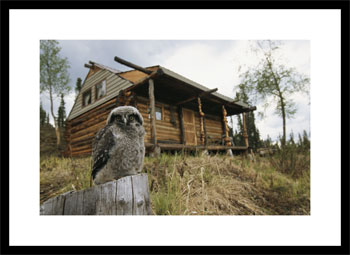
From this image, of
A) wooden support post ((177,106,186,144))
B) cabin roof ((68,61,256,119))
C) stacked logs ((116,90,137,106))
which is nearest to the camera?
cabin roof ((68,61,256,119))

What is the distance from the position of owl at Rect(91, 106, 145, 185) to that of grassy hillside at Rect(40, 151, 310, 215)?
782mm

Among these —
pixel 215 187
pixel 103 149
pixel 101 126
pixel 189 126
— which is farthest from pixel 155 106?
pixel 103 149

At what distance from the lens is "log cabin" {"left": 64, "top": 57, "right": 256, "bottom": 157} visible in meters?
8.16

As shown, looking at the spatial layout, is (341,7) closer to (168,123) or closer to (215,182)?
(215,182)

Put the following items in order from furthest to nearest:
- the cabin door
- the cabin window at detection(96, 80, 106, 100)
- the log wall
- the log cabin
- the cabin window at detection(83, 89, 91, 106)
Answer: 1. the cabin window at detection(83, 89, 91, 106)
2. the cabin door
3. the cabin window at detection(96, 80, 106, 100)
4. the log wall
5. the log cabin

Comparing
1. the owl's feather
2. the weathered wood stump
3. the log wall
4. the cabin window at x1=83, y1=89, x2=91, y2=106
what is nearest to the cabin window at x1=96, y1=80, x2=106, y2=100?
the log wall

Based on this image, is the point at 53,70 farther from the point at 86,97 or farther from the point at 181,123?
the point at 181,123

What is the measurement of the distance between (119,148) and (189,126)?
8878 millimetres

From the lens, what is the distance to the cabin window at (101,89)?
9.84m

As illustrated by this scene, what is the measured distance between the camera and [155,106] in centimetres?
931

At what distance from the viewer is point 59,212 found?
1.27 metres

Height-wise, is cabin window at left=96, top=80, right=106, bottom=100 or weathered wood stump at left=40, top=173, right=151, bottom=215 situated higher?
cabin window at left=96, top=80, right=106, bottom=100

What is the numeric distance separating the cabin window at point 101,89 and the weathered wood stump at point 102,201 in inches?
354

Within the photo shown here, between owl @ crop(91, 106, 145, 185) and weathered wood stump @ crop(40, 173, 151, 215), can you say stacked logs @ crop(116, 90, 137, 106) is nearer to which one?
owl @ crop(91, 106, 145, 185)
